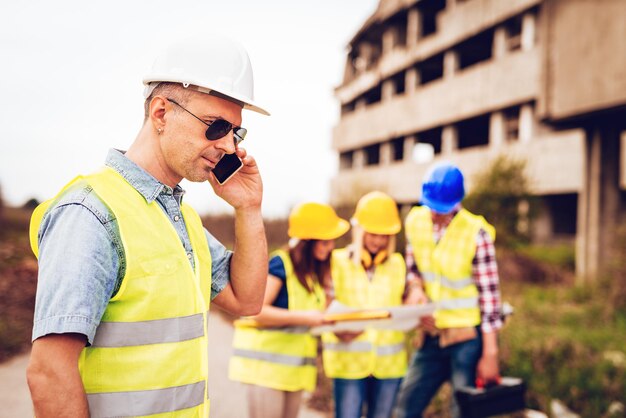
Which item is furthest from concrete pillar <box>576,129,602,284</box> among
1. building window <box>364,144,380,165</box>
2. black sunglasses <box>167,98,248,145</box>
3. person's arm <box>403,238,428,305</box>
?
building window <box>364,144,380,165</box>

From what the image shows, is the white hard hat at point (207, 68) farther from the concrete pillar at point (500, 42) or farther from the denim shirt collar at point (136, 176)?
the concrete pillar at point (500, 42)

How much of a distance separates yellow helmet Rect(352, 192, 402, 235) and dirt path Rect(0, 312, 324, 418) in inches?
94.3

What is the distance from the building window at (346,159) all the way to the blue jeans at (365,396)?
35.3m

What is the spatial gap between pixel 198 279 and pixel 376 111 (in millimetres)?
32239

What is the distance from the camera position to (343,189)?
3675cm

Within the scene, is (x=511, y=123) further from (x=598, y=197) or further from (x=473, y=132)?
(x=598, y=197)

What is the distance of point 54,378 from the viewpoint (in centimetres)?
142

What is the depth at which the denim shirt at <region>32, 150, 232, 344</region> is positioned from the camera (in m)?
1.43

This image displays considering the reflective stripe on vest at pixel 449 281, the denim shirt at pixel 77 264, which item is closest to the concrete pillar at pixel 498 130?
the reflective stripe on vest at pixel 449 281

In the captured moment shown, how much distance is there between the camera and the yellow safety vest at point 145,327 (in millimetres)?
1569

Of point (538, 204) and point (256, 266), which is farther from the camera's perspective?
point (538, 204)

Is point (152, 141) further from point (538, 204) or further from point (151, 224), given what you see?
point (538, 204)

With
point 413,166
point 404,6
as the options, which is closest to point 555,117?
point 413,166

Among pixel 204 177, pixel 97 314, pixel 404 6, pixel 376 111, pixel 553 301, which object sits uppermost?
pixel 404 6
